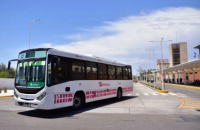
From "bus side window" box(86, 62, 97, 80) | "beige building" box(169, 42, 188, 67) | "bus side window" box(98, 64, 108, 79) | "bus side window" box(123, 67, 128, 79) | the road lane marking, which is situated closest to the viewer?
"bus side window" box(86, 62, 97, 80)

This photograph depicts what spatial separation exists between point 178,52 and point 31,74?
10090 centimetres

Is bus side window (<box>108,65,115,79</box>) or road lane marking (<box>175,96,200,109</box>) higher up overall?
bus side window (<box>108,65,115,79</box>)

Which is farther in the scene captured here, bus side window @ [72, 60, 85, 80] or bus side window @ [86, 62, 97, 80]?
bus side window @ [86, 62, 97, 80]

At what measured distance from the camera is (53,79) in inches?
360

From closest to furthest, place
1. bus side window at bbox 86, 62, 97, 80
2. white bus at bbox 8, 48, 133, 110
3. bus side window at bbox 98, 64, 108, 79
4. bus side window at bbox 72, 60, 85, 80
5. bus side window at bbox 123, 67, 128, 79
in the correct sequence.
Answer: white bus at bbox 8, 48, 133, 110 < bus side window at bbox 72, 60, 85, 80 < bus side window at bbox 86, 62, 97, 80 < bus side window at bbox 98, 64, 108, 79 < bus side window at bbox 123, 67, 128, 79

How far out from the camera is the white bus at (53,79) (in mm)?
8891

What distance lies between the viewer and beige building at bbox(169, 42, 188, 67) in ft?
317

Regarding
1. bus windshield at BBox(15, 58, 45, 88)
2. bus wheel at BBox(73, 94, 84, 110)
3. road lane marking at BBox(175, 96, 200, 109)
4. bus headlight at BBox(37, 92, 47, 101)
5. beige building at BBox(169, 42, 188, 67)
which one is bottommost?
road lane marking at BBox(175, 96, 200, 109)

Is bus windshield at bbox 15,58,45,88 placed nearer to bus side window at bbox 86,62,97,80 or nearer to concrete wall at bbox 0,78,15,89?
bus side window at bbox 86,62,97,80

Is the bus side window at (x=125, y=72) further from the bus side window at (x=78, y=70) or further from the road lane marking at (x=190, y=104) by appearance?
the bus side window at (x=78, y=70)

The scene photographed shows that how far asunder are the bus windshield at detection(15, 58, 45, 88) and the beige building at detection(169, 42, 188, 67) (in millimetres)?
96816

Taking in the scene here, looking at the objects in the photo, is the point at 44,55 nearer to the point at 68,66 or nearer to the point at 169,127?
the point at 68,66

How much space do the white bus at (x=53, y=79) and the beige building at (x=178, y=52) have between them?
306 ft

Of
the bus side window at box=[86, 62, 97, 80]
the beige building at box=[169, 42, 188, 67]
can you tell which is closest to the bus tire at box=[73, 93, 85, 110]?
the bus side window at box=[86, 62, 97, 80]
